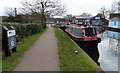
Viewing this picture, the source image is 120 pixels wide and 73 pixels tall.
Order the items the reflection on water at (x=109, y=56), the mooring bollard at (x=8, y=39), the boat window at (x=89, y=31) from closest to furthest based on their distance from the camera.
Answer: the mooring bollard at (x=8, y=39) < the reflection on water at (x=109, y=56) < the boat window at (x=89, y=31)

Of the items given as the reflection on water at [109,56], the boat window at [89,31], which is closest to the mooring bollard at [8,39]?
the reflection on water at [109,56]

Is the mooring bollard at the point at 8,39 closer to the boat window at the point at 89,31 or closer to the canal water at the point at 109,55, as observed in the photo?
the canal water at the point at 109,55

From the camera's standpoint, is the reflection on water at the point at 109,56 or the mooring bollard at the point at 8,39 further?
the reflection on water at the point at 109,56

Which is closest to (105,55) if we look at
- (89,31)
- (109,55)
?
(109,55)

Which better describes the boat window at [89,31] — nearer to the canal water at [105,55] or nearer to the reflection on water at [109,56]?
the canal water at [105,55]

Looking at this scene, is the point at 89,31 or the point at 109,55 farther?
the point at 89,31

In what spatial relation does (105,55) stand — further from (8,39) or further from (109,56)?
(8,39)

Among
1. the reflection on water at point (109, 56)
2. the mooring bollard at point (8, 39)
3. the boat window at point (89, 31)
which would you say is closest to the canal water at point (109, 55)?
the reflection on water at point (109, 56)

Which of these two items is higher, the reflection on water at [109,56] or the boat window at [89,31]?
the boat window at [89,31]

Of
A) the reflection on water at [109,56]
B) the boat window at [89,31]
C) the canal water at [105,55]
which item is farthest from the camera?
the boat window at [89,31]

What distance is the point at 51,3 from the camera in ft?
124

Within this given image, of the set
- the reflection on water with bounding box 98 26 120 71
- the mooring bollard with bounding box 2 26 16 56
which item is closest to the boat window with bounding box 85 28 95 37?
the reflection on water with bounding box 98 26 120 71

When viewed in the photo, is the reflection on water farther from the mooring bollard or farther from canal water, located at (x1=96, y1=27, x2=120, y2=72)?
the mooring bollard

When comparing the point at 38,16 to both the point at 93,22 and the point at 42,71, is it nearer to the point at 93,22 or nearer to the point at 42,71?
the point at 42,71
